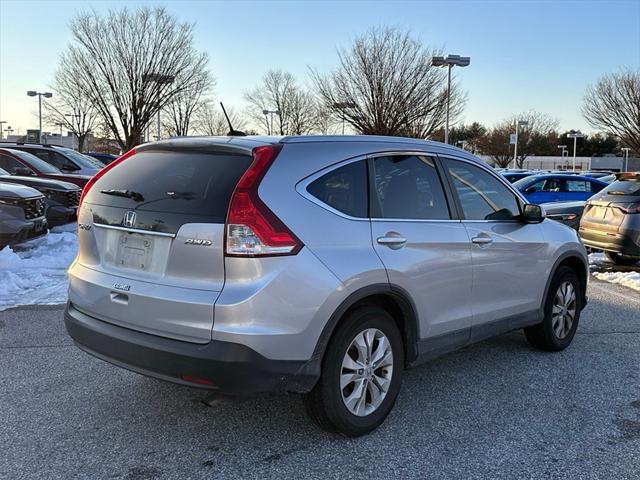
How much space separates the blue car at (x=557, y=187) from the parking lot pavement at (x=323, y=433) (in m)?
11.2

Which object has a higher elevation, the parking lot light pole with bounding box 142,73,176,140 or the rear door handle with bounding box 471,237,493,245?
the parking lot light pole with bounding box 142,73,176,140

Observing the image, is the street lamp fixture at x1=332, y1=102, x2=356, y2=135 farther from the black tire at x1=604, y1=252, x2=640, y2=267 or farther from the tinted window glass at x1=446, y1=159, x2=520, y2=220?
the tinted window glass at x1=446, y1=159, x2=520, y2=220

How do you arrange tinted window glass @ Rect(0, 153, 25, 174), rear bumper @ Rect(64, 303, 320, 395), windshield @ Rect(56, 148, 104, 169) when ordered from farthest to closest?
windshield @ Rect(56, 148, 104, 169), tinted window glass @ Rect(0, 153, 25, 174), rear bumper @ Rect(64, 303, 320, 395)

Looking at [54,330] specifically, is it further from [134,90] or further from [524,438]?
[134,90]

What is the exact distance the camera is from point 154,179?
3.41 meters

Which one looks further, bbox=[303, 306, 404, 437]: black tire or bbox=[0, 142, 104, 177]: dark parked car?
bbox=[0, 142, 104, 177]: dark parked car

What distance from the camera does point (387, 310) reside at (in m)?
3.68

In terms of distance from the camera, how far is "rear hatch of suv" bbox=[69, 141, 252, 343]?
9.89ft

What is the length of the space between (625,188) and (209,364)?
8.43m

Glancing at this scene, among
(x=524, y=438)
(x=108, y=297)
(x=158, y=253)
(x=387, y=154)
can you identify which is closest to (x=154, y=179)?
(x=158, y=253)

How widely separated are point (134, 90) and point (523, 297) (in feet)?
88.6

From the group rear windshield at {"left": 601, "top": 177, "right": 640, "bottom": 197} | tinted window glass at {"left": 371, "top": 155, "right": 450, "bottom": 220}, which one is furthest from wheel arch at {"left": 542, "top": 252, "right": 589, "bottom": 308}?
rear windshield at {"left": 601, "top": 177, "right": 640, "bottom": 197}

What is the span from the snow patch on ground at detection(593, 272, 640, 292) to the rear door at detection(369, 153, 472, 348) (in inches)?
199

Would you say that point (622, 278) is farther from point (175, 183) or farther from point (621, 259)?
point (175, 183)
